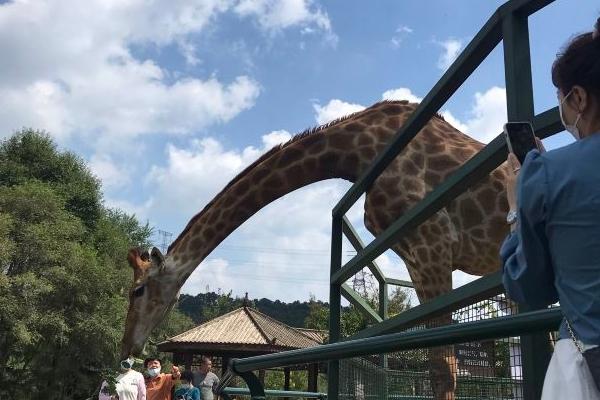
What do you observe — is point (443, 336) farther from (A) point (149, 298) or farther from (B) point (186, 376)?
(B) point (186, 376)

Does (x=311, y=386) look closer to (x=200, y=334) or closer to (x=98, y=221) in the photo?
(x=200, y=334)

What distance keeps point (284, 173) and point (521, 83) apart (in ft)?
11.0

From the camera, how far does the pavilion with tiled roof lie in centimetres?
1852

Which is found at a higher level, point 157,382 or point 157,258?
point 157,258

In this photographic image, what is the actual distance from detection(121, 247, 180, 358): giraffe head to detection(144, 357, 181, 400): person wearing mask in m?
2.80

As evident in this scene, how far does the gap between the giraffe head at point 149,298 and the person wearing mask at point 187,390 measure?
2.43 m

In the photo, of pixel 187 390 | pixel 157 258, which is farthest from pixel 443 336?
pixel 187 390

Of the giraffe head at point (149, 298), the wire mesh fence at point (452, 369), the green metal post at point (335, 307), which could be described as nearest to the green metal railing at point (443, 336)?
the wire mesh fence at point (452, 369)

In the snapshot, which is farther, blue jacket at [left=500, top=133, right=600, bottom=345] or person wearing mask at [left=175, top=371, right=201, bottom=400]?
person wearing mask at [left=175, top=371, right=201, bottom=400]

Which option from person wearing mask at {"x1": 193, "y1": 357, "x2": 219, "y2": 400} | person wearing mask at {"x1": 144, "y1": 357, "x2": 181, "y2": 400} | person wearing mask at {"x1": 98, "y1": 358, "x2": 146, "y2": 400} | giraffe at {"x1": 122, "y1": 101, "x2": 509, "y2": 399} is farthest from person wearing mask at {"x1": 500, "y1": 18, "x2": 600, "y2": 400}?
person wearing mask at {"x1": 193, "y1": 357, "x2": 219, "y2": 400}

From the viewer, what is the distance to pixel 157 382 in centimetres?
829

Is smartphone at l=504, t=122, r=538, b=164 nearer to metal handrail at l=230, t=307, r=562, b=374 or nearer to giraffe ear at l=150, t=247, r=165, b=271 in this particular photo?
metal handrail at l=230, t=307, r=562, b=374

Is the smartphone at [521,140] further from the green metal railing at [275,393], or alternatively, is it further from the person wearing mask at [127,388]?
the person wearing mask at [127,388]

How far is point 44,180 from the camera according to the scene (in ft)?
88.9
